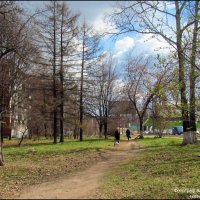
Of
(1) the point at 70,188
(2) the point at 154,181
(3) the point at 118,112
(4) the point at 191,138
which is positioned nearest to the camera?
(1) the point at 70,188

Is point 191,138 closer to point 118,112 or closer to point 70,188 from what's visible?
point 70,188

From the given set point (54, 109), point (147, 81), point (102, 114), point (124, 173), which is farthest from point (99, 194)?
point (102, 114)

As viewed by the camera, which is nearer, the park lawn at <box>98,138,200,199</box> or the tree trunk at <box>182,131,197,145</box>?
the park lawn at <box>98,138,200,199</box>

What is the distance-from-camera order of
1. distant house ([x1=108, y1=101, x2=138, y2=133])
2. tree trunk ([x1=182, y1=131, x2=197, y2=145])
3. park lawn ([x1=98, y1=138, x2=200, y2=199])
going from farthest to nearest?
1. distant house ([x1=108, y1=101, x2=138, y2=133])
2. tree trunk ([x1=182, y1=131, x2=197, y2=145])
3. park lawn ([x1=98, y1=138, x2=200, y2=199])

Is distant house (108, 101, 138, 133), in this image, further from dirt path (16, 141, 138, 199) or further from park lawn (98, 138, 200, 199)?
dirt path (16, 141, 138, 199)

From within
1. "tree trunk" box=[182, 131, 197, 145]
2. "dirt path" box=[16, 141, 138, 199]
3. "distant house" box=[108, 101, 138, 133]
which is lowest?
"dirt path" box=[16, 141, 138, 199]

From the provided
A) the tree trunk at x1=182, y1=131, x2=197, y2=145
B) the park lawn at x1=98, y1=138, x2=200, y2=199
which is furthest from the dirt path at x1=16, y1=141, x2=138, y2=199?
the tree trunk at x1=182, y1=131, x2=197, y2=145

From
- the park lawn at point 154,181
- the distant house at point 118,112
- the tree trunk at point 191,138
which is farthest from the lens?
the distant house at point 118,112

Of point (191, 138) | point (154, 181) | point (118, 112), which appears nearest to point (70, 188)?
point (154, 181)

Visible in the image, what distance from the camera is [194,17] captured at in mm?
14805

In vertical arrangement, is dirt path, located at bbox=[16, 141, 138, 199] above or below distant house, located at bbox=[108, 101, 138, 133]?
below

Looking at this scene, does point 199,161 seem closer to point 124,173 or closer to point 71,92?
point 124,173

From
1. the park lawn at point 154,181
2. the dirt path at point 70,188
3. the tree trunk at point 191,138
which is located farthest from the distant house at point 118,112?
the dirt path at point 70,188

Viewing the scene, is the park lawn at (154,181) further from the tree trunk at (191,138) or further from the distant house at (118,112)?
the distant house at (118,112)
